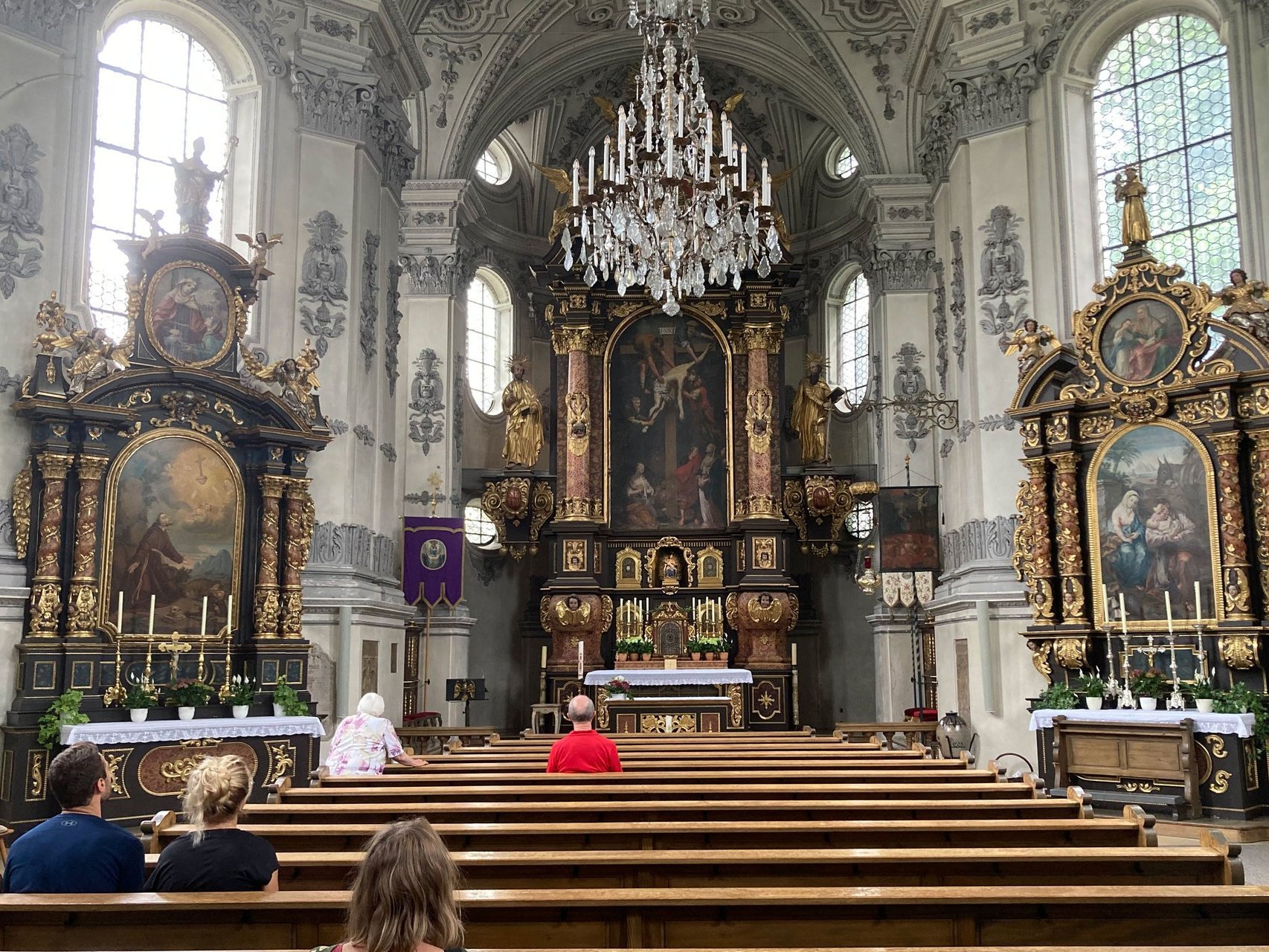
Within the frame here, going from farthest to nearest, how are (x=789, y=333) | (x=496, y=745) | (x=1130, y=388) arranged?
(x=789, y=333) → (x=1130, y=388) → (x=496, y=745)

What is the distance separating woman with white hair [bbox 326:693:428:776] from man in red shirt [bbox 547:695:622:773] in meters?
1.40

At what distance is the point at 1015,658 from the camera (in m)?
15.3

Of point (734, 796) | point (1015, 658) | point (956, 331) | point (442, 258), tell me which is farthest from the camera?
point (442, 258)

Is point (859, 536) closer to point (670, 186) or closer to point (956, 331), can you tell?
point (956, 331)

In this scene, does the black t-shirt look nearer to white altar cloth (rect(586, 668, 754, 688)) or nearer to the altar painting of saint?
the altar painting of saint

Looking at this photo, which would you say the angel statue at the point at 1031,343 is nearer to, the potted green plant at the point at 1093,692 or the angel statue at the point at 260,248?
the potted green plant at the point at 1093,692

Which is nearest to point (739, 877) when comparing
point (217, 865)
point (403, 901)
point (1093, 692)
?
point (217, 865)

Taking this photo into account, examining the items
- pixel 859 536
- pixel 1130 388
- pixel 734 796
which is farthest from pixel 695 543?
pixel 734 796

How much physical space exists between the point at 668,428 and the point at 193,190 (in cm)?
1279

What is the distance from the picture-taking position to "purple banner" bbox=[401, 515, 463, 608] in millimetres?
18375

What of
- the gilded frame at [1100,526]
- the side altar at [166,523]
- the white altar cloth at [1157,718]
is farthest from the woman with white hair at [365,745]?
the gilded frame at [1100,526]

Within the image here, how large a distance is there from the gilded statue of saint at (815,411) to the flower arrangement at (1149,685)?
12.3m

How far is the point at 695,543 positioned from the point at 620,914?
19.6 metres

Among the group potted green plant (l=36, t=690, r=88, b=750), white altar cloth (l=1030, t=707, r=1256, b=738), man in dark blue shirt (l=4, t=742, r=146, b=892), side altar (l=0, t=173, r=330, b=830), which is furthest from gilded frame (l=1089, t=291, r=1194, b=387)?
man in dark blue shirt (l=4, t=742, r=146, b=892)
